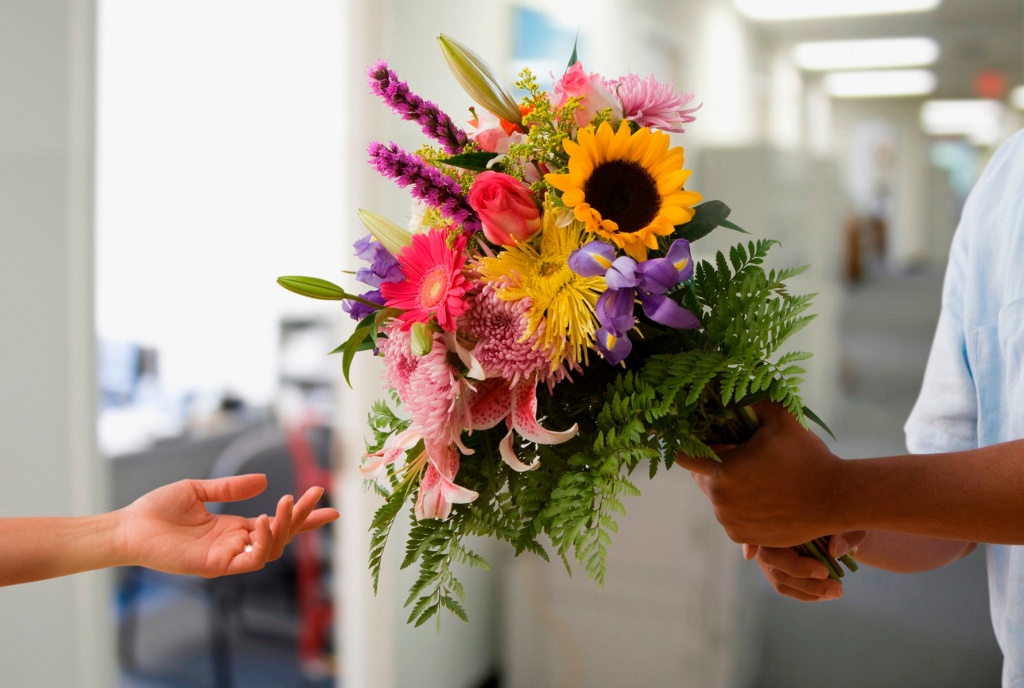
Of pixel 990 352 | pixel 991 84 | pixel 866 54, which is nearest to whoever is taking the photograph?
pixel 990 352

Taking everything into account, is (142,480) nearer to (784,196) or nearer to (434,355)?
(434,355)

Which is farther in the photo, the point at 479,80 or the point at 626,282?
the point at 479,80

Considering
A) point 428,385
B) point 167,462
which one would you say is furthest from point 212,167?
point 428,385

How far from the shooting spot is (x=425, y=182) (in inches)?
27.0

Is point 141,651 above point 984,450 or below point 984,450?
below

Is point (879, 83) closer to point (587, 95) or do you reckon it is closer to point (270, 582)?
point (587, 95)

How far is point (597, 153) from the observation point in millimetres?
641

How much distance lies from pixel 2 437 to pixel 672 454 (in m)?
1.53

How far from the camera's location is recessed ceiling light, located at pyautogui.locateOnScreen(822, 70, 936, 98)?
7.29ft

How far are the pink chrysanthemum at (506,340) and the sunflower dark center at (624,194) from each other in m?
0.10

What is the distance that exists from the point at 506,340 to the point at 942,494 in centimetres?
43

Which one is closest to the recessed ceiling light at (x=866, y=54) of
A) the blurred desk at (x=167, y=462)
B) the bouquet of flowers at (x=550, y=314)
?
the bouquet of flowers at (x=550, y=314)

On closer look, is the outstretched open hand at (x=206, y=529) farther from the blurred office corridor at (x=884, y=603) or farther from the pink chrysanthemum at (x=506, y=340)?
the blurred office corridor at (x=884, y=603)

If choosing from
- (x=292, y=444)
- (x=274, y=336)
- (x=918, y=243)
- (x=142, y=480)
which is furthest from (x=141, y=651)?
(x=918, y=243)
